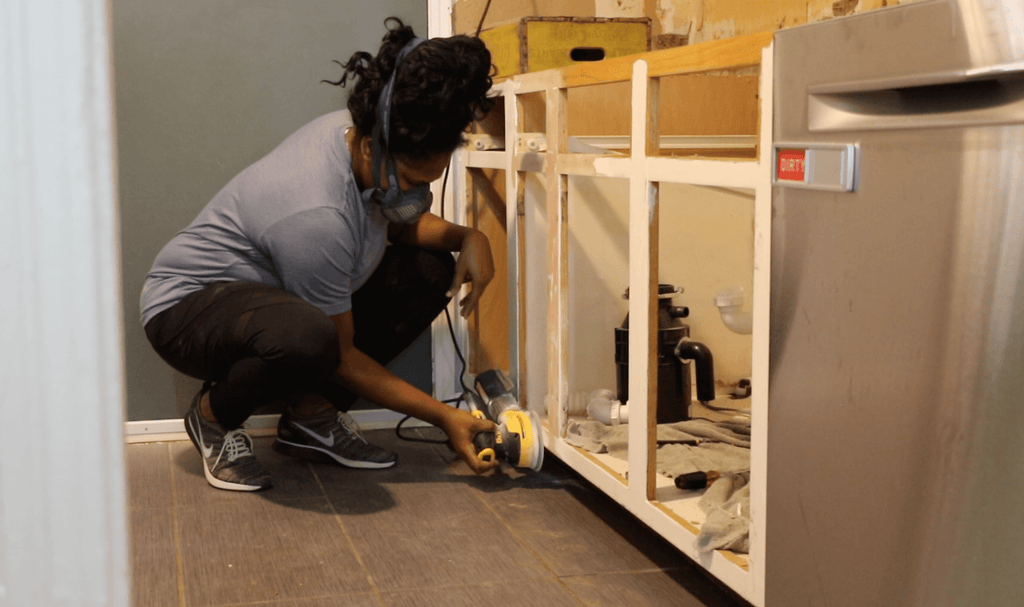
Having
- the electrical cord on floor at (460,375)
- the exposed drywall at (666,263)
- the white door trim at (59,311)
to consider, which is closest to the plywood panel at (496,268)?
the electrical cord on floor at (460,375)

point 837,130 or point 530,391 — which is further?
point 530,391

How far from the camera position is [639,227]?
1.44 metres

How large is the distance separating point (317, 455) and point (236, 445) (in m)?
0.20

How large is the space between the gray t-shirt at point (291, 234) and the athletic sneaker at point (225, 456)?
26 centimetres

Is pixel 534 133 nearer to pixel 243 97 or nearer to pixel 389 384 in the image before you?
pixel 389 384

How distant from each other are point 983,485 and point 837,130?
1.19 feet

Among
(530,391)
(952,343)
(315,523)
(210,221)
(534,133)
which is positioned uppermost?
(534,133)

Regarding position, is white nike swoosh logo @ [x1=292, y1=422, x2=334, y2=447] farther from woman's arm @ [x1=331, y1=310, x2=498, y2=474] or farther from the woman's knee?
the woman's knee

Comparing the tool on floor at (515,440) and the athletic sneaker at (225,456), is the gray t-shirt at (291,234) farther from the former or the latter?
the tool on floor at (515,440)

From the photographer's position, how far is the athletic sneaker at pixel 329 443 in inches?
81.4

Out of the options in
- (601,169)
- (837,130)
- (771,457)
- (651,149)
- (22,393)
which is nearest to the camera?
(22,393)

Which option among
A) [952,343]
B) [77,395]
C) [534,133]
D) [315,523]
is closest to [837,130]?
[952,343]

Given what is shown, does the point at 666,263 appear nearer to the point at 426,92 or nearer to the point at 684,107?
the point at 684,107

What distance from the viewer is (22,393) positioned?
340mm
